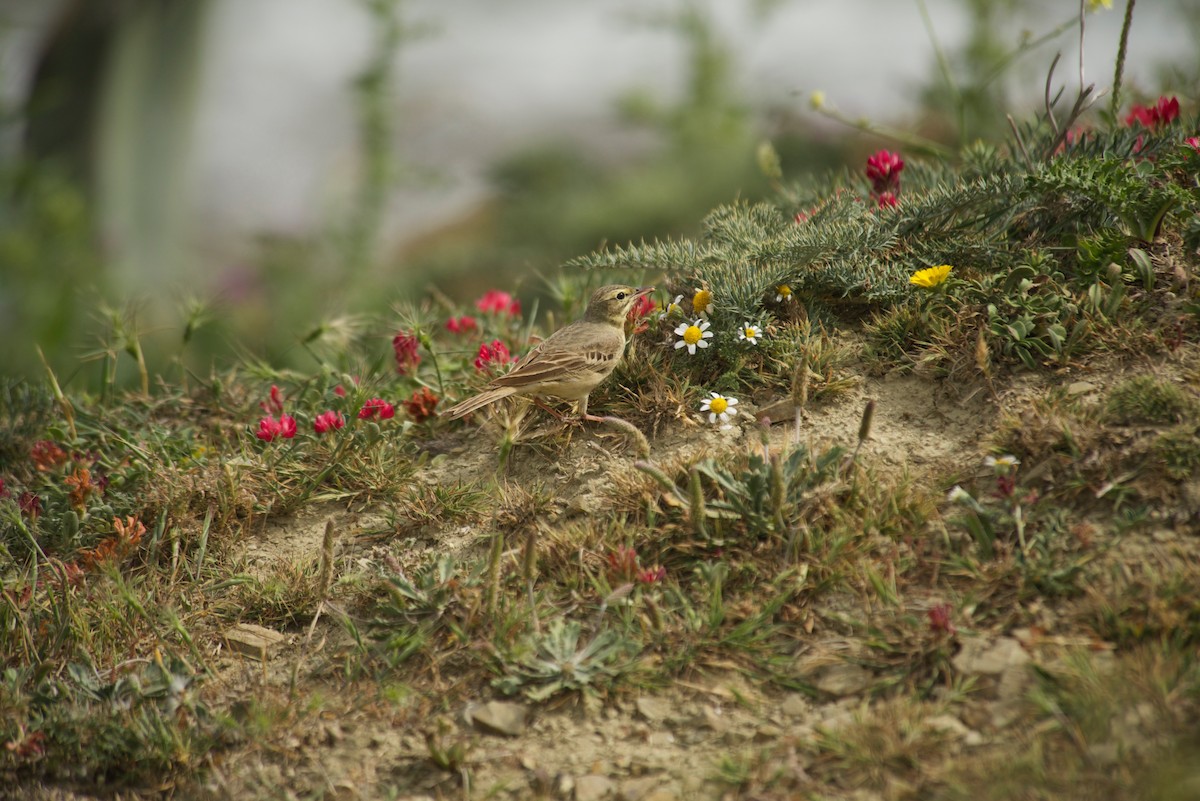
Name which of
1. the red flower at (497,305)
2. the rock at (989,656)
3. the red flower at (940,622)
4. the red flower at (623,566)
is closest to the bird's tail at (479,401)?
the red flower at (623,566)

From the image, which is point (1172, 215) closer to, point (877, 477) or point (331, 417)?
point (877, 477)

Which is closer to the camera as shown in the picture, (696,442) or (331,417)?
(696,442)

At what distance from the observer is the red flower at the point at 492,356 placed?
189 inches

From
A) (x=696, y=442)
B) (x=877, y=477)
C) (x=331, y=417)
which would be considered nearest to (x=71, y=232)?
(x=331, y=417)

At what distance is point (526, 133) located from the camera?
1598 cm

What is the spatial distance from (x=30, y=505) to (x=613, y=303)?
2711 mm

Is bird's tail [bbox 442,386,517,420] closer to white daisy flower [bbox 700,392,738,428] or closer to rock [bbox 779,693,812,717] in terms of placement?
white daisy flower [bbox 700,392,738,428]

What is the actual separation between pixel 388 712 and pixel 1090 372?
2.90 m

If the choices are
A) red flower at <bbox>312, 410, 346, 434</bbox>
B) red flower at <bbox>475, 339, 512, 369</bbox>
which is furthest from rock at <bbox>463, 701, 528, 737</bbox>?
red flower at <bbox>475, 339, 512, 369</bbox>

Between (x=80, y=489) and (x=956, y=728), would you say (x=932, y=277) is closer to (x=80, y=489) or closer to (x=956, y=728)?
(x=956, y=728)

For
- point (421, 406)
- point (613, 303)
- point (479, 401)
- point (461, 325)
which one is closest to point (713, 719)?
point (479, 401)

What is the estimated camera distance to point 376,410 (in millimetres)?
4625

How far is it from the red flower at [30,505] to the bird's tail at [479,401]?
6.05ft

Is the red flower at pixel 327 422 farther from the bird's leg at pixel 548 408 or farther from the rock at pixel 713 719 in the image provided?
the rock at pixel 713 719
